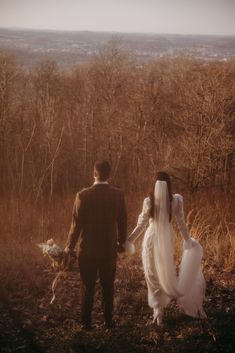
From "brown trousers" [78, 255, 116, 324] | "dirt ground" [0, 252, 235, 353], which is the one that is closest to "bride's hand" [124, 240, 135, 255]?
"brown trousers" [78, 255, 116, 324]

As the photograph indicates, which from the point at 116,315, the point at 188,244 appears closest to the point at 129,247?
the point at 188,244

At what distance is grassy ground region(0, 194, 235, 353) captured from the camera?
3.54 meters

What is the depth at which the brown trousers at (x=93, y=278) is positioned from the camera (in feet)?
11.3

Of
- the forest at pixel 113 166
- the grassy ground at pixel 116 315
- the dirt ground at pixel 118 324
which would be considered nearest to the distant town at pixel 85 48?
the forest at pixel 113 166

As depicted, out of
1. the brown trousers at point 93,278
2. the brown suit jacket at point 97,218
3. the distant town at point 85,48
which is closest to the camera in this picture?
the brown suit jacket at point 97,218

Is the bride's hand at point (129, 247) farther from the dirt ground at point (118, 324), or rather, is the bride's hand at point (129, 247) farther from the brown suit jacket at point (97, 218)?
the dirt ground at point (118, 324)

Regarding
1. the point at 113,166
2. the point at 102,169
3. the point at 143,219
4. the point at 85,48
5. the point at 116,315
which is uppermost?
the point at 85,48

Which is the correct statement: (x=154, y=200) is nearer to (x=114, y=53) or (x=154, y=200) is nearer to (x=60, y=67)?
(x=114, y=53)

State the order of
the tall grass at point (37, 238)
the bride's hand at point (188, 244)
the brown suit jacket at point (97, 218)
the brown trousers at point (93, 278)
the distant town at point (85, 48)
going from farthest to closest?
1. the distant town at point (85, 48)
2. the tall grass at point (37, 238)
3. the bride's hand at point (188, 244)
4. the brown trousers at point (93, 278)
5. the brown suit jacket at point (97, 218)

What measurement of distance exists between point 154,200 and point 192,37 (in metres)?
33.6

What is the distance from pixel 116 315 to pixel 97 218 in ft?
4.24

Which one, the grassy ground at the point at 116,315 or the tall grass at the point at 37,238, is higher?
the grassy ground at the point at 116,315

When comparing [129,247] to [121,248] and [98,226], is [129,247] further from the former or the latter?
[98,226]

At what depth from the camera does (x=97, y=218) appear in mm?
3354
